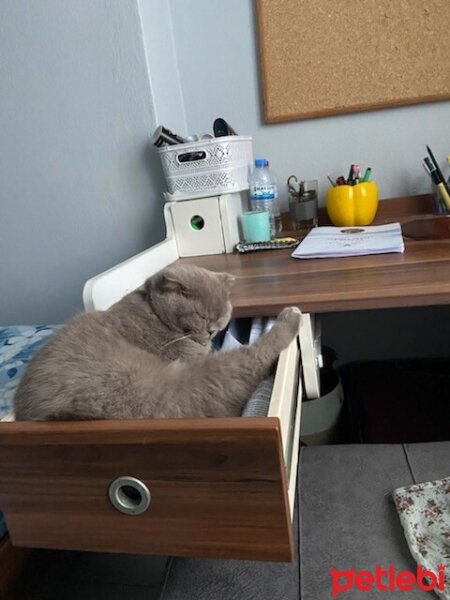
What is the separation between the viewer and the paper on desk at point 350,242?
3.20ft

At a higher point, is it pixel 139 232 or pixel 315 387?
pixel 139 232

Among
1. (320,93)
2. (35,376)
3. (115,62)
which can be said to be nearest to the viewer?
(35,376)

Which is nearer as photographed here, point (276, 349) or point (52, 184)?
point (276, 349)

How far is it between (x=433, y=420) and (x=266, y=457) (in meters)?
0.98

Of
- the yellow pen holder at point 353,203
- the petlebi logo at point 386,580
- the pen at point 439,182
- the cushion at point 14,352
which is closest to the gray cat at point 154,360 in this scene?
the petlebi logo at point 386,580

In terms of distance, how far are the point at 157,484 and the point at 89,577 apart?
93 centimetres

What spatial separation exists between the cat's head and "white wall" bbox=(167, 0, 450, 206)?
817 mm

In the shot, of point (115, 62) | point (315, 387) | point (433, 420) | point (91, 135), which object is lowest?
point (433, 420)

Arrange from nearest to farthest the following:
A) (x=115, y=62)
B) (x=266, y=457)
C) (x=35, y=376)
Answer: (x=266, y=457)
(x=35, y=376)
(x=115, y=62)

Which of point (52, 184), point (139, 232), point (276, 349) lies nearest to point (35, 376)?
point (276, 349)

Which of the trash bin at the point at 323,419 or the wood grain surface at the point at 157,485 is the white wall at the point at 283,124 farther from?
the wood grain surface at the point at 157,485

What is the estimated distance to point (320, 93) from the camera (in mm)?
1347

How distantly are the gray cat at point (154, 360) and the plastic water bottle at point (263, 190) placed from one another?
57 centimetres

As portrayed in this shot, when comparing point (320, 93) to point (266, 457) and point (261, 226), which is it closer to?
point (261, 226)
